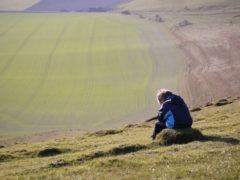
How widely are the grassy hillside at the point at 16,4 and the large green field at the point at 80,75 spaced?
5803cm

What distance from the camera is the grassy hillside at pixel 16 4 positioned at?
15594cm

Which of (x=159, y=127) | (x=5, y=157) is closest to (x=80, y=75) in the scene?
(x=5, y=157)

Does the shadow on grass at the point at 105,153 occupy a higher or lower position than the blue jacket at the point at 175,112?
lower

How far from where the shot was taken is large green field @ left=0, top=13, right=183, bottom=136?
42469 mm

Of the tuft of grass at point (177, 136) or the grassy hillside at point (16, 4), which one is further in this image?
the grassy hillside at point (16, 4)

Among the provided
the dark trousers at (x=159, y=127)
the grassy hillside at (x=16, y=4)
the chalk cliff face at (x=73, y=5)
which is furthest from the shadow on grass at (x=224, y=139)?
the chalk cliff face at (x=73, y=5)

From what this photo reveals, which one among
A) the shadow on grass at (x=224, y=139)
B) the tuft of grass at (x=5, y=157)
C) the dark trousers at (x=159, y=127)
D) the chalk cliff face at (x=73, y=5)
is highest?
the chalk cliff face at (x=73, y=5)

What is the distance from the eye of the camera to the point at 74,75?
58.8 metres

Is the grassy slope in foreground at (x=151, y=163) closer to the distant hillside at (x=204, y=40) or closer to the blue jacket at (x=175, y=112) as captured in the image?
the blue jacket at (x=175, y=112)

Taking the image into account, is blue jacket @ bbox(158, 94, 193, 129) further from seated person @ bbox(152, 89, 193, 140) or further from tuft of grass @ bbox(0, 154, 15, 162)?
tuft of grass @ bbox(0, 154, 15, 162)

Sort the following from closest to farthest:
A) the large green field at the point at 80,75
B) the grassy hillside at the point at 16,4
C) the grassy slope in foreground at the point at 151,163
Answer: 1. the grassy slope in foreground at the point at 151,163
2. the large green field at the point at 80,75
3. the grassy hillside at the point at 16,4

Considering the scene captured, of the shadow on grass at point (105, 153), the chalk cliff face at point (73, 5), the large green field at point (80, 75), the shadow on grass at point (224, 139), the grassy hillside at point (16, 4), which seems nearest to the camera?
the shadow on grass at point (105, 153)

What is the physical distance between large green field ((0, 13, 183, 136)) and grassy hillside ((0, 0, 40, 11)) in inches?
2285

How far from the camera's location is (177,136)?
13062 mm
